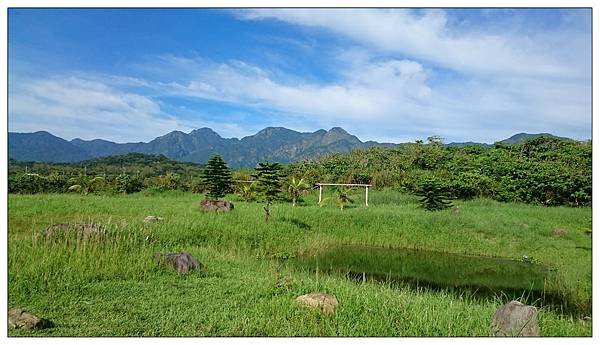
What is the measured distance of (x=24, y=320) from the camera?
3756mm

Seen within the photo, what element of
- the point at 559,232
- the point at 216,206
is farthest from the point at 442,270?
the point at 216,206

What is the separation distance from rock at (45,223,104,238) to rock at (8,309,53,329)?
8.99ft

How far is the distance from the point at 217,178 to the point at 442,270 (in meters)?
9.62

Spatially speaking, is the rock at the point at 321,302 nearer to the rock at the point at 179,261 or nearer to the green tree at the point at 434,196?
the rock at the point at 179,261

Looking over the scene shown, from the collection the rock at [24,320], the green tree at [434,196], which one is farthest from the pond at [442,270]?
the rock at [24,320]

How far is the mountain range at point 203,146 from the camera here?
41094mm

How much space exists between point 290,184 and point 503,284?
824 cm

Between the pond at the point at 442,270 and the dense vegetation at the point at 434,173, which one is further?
the dense vegetation at the point at 434,173

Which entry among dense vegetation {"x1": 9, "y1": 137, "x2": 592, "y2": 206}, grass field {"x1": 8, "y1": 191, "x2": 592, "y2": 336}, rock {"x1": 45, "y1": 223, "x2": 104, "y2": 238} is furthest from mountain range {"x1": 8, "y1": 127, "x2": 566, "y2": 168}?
rock {"x1": 45, "y1": 223, "x2": 104, "y2": 238}

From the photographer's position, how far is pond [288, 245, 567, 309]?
6934 mm

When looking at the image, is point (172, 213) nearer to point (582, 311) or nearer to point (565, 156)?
point (582, 311)

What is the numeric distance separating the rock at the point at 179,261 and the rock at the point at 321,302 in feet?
6.48
